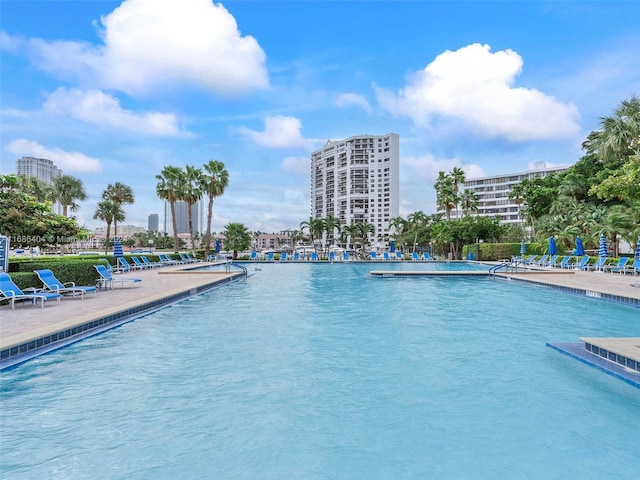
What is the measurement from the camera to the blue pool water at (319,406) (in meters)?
3.39

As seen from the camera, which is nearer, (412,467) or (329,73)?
(412,467)

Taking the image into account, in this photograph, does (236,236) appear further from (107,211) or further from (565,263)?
(565,263)

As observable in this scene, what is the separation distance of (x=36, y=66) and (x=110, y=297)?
538 inches

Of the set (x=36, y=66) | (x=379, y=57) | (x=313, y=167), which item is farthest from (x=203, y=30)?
(x=313, y=167)

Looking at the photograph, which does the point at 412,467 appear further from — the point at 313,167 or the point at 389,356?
the point at 313,167

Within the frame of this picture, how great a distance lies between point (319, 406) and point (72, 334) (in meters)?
5.01

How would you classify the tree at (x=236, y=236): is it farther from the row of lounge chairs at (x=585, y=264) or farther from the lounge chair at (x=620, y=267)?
the lounge chair at (x=620, y=267)

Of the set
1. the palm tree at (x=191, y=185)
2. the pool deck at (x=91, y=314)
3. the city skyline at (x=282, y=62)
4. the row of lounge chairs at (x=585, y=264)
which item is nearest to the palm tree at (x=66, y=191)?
the palm tree at (x=191, y=185)

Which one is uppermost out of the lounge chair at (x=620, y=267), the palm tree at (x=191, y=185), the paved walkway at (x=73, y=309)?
the palm tree at (x=191, y=185)

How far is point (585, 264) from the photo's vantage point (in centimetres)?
2281

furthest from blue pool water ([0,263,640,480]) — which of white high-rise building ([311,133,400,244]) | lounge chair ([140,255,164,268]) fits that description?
white high-rise building ([311,133,400,244])

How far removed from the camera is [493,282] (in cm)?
1883

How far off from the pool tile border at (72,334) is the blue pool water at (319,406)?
20cm

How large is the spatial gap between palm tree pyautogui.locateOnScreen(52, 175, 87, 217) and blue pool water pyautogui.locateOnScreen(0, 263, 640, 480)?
142 ft
